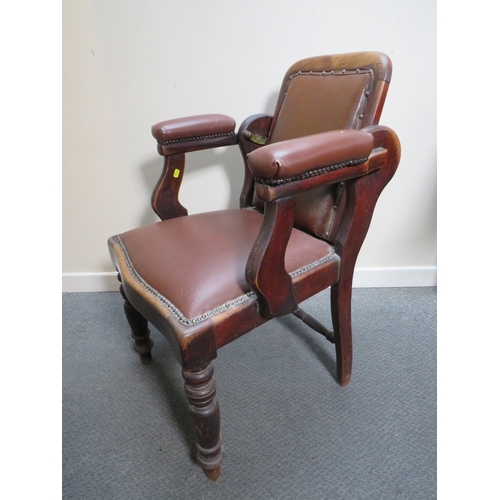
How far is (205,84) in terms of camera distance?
128 cm

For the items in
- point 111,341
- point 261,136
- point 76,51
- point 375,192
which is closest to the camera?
point 375,192

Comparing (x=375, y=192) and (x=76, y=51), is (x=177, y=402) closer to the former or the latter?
(x=375, y=192)

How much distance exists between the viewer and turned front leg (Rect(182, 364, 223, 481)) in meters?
0.72

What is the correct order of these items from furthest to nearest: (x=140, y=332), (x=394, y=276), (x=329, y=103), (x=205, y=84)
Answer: (x=394, y=276), (x=205, y=84), (x=140, y=332), (x=329, y=103)

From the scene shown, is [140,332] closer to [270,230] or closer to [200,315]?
Answer: [200,315]

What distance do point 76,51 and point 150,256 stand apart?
915 mm

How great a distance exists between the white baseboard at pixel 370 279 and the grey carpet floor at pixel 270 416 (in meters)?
0.18

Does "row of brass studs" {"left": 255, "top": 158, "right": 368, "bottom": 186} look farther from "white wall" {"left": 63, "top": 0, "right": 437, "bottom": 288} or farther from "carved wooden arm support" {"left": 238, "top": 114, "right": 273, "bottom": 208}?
"white wall" {"left": 63, "top": 0, "right": 437, "bottom": 288}

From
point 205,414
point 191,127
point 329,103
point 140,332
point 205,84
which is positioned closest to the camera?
point 205,414

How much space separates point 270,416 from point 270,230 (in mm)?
641

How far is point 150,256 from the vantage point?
0.84 m

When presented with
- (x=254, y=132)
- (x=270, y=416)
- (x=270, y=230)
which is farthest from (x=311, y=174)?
(x=270, y=416)

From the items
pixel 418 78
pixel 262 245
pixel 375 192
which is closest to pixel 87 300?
pixel 262 245

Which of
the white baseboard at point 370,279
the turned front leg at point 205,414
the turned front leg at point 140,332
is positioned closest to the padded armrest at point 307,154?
the turned front leg at point 205,414
